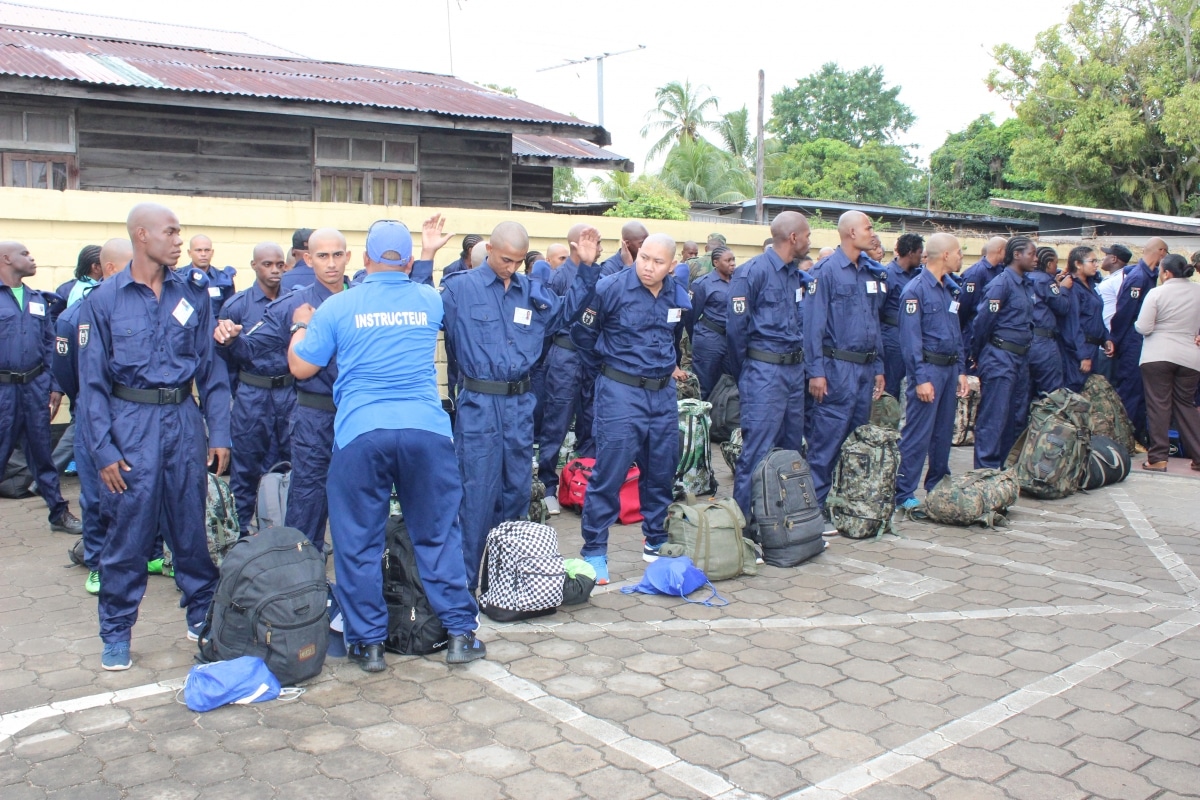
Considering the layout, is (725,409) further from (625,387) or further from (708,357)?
(625,387)

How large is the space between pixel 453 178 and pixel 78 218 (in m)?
6.58

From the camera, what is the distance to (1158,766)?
4023 mm

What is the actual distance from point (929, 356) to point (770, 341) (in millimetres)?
1700

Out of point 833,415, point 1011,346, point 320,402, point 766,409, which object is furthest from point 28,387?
point 1011,346

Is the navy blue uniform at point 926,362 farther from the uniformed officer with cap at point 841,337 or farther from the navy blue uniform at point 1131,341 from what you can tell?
the navy blue uniform at point 1131,341

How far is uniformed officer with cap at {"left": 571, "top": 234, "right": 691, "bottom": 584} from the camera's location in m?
6.31

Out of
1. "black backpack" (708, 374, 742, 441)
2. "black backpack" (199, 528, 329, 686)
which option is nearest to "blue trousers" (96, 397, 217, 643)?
"black backpack" (199, 528, 329, 686)

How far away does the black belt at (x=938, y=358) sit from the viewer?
8031mm

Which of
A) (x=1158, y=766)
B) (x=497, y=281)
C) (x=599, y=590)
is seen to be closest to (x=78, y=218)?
(x=497, y=281)

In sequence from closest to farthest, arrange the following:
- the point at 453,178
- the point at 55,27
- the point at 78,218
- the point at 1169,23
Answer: the point at 78,218 < the point at 453,178 < the point at 55,27 < the point at 1169,23

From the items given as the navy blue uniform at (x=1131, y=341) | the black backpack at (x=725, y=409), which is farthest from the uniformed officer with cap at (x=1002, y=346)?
the navy blue uniform at (x=1131, y=341)

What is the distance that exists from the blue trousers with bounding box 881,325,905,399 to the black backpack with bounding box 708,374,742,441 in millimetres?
1495

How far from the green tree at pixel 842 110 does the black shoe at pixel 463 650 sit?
64.8 m

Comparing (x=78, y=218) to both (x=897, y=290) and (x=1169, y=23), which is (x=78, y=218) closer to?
(x=897, y=290)
